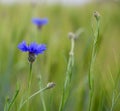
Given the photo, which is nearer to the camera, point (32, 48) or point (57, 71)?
point (32, 48)

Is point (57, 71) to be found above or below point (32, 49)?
below

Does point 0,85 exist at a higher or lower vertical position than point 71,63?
lower

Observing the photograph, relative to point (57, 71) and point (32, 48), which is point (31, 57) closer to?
point (32, 48)

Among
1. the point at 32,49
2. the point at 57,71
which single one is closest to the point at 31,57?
the point at 32,49

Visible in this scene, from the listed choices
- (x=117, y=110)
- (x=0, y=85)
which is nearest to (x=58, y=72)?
(x=0, y=85)

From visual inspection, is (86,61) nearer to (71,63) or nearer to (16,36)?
(16,36)

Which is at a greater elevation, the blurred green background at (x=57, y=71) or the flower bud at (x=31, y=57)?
the flower bud at (x=31, y=57)

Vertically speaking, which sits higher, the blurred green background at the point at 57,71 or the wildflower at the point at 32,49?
the wildflower at the point at 32,49

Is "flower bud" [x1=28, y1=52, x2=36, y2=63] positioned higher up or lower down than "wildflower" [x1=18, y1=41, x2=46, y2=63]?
lower down

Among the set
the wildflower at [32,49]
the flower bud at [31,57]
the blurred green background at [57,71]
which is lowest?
the blurred green background at [57,71]

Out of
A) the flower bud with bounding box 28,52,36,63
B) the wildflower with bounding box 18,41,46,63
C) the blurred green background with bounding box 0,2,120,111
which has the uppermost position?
the wildflower with bounding box 18,41,46,63

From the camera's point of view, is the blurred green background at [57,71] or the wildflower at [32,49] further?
the blurred green background at [57,71]
